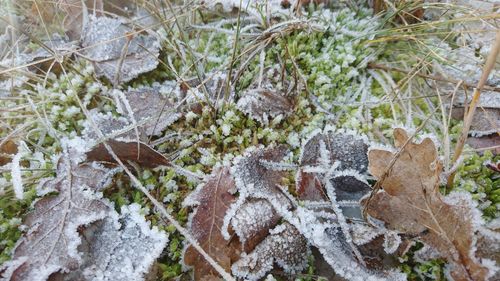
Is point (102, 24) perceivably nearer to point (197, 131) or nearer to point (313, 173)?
point (197, 131)

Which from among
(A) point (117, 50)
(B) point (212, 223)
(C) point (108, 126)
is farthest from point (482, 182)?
(A) point (117, 50)

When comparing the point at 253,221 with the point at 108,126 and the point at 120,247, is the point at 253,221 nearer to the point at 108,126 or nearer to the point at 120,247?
the point at 120,247

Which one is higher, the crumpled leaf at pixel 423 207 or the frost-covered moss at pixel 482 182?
the crumpled leaf at pixel 423 207

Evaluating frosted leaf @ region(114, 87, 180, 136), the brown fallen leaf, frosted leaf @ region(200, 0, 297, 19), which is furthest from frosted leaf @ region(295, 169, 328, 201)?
the brown fallen leaf

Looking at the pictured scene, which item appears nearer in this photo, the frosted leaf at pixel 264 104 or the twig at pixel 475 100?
the twig at pixel 475 100

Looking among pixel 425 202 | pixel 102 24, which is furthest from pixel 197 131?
pixel 425 202

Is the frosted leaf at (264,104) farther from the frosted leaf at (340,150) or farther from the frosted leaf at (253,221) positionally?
the frosted leaf at (253,221)

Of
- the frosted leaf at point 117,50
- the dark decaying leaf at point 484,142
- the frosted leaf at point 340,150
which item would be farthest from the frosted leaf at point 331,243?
the frosted leaf at point 117,50

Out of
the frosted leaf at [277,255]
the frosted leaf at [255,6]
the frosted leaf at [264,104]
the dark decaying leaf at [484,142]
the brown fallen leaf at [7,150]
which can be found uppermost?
the frosted leaf at [255,6]
